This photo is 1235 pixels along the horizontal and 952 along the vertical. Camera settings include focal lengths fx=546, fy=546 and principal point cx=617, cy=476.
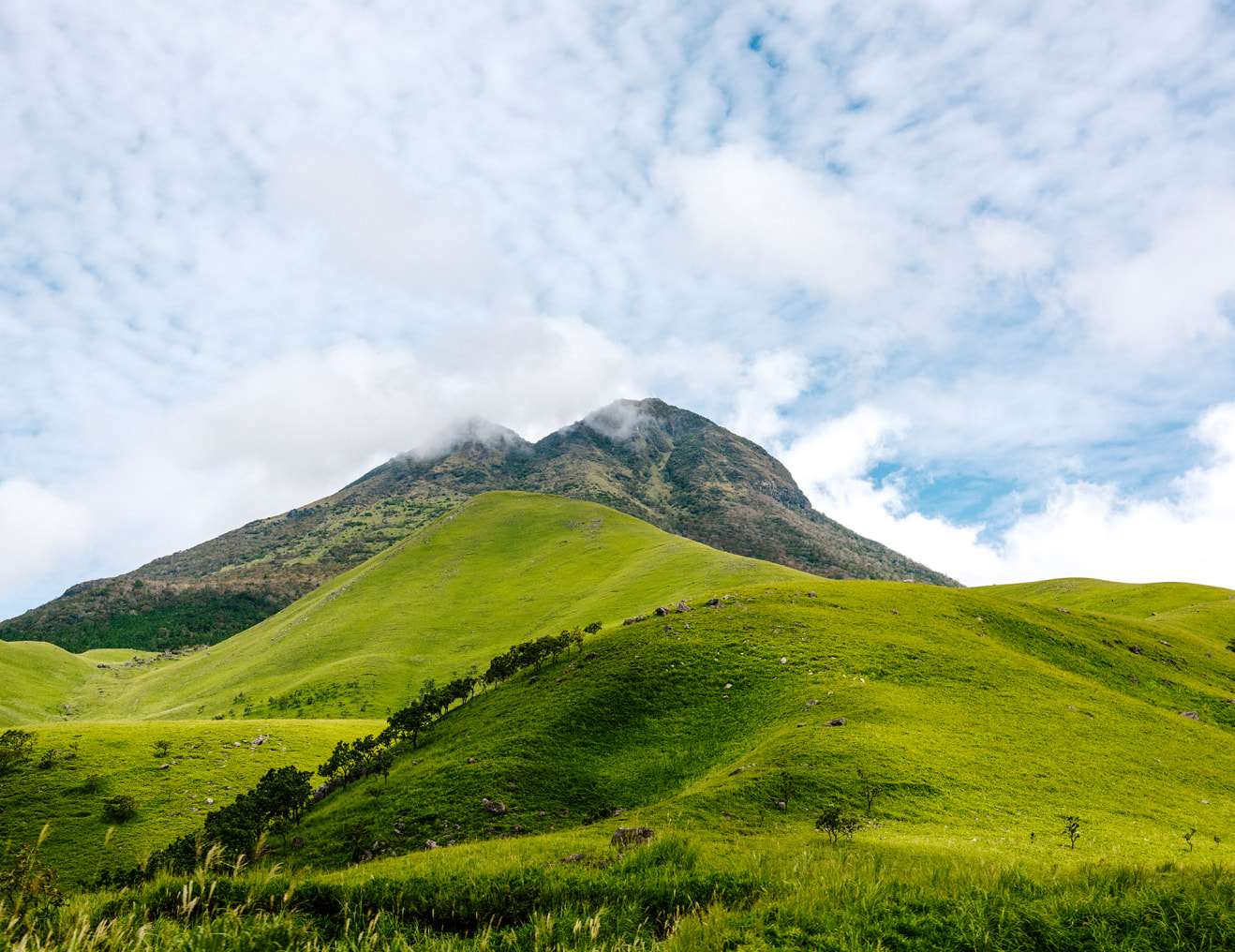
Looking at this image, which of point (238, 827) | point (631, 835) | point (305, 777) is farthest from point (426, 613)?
point (631, 835)

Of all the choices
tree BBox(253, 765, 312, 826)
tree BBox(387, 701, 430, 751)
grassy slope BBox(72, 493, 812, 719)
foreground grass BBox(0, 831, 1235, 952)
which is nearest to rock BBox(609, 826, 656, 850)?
foreground grass BBox(0, 831, 1235, 952)

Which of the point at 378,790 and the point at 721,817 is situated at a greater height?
the point at 721,817

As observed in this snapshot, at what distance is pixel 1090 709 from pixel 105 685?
469 feet

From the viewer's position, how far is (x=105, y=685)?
10094 centimetres

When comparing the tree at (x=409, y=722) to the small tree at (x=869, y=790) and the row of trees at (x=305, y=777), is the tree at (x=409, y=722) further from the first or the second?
the small tree at (x=869, y=790)

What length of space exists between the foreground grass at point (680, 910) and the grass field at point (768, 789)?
0.06 meters

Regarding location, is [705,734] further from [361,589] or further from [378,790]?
[361,589]

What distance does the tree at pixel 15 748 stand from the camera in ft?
109

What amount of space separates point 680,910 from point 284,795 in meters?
27.9

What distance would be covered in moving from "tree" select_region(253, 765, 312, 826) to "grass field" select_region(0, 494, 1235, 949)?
4.22 feet

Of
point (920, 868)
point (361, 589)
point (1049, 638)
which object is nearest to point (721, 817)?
point (920, 868)

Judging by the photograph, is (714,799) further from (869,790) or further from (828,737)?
(828,737)

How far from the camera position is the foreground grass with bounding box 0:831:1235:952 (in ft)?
19.5

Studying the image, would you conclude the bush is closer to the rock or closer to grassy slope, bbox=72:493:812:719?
the rock
